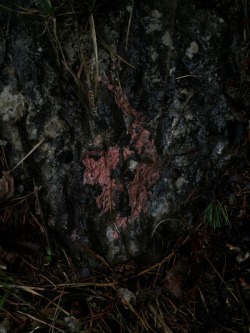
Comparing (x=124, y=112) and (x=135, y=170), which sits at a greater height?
(x=124, y=112)

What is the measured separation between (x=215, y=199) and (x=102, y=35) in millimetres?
1129

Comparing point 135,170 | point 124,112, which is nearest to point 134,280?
point 135,170

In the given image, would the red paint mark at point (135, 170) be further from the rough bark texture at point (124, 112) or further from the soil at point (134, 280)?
the soil at point (134, 280)

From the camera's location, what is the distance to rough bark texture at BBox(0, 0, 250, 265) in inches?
74.4

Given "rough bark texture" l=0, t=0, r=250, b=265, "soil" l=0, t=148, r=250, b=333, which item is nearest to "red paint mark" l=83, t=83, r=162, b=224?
"rough bark texture" l=0, t=0, r=250, b=265

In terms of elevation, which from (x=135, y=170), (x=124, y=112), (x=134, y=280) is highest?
(x=124, y=112)

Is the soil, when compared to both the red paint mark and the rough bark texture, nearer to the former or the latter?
the rough bark texture

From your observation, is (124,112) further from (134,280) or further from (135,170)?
(134,280)

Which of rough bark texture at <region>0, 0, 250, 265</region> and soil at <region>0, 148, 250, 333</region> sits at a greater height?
rough bark texture at <region>0, 0, 250, 265</region>

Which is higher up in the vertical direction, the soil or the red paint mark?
the red paint mark

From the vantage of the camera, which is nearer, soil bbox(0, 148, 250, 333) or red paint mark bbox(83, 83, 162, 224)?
soil bbox(0, 148, 250, 333)

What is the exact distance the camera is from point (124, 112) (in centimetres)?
196

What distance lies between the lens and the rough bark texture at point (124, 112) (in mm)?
1890

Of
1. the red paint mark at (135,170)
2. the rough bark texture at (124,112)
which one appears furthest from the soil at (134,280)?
the red paint mark at (135,170)
